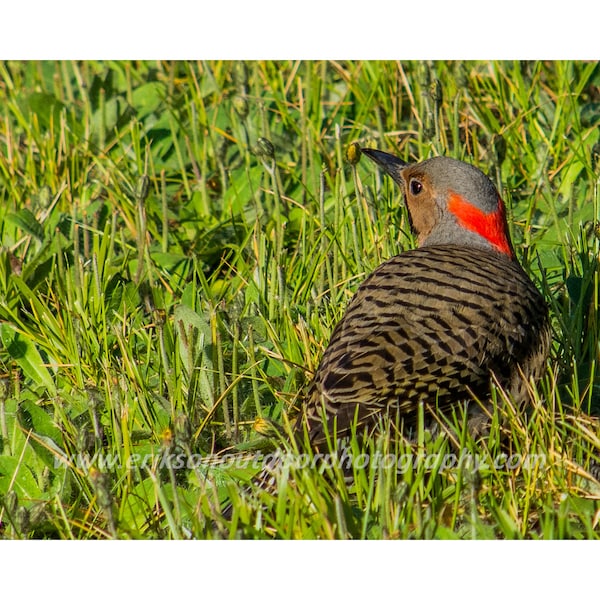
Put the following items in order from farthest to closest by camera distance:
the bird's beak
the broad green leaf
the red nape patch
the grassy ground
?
the bird's beak
the red nape patch
the broad green leaf
the grassy ground

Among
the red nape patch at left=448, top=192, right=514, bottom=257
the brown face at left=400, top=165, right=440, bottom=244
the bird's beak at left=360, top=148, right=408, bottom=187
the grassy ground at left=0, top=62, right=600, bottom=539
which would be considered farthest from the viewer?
the bird's beak at left=360, top=148, right=408, bottom=187

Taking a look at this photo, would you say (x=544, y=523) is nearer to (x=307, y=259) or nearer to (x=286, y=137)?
(x=307, y=259)

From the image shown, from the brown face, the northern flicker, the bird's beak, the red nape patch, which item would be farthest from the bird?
the bird's beak

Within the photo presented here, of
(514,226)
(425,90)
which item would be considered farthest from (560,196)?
(425,90)

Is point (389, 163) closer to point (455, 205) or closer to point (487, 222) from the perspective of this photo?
point (455, 205)

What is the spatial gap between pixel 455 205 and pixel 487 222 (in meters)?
0.16

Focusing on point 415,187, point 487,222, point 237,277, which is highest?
point 415,187

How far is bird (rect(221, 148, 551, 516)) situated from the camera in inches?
134

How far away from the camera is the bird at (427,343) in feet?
11.1

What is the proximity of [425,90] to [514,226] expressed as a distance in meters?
0.83

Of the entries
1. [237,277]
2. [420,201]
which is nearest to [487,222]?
[420,201]

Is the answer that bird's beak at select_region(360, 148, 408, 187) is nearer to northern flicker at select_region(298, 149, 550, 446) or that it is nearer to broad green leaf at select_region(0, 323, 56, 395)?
northern flicker at select_region(298, 149, 550, 446)

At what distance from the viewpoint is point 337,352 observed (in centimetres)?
357

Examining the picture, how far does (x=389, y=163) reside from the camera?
4852 mm
